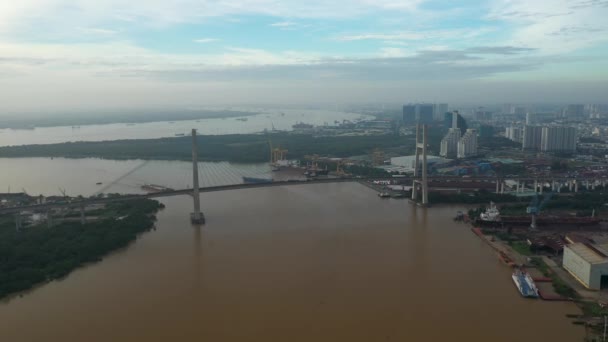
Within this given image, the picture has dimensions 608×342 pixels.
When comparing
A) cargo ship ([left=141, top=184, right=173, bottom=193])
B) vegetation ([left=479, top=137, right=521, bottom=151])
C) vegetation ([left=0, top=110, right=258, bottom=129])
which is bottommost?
cargo ship ([left=141, top=184, right=173, bottom=193])

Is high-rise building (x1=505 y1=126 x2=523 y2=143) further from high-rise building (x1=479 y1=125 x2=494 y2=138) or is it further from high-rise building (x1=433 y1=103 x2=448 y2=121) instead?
high-rise building (x1=433 y1=103 x2=448 y2=121)

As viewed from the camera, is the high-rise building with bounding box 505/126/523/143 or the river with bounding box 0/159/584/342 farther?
the high-rise building with bounding box 505/126/523/143

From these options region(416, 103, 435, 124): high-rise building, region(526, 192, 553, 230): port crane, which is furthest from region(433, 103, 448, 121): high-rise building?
region(526, 192, 553, 230): port crane

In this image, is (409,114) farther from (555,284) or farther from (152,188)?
(555,284)

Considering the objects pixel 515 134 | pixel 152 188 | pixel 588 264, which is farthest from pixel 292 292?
pixel 515 134

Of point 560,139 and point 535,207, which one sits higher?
point 560,139

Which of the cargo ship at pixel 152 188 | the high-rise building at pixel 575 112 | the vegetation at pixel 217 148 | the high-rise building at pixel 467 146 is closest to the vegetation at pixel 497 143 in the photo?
the high-rise building at pixel 467 146
